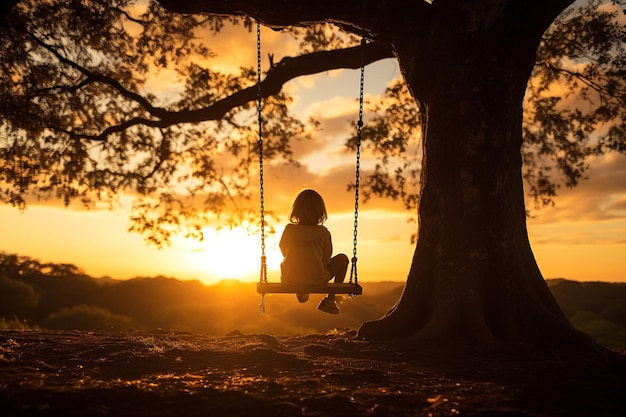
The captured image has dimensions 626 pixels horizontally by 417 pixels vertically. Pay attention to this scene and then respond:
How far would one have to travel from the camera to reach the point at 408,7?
31.0 feet

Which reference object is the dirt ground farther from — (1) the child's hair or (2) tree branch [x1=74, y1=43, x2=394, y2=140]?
(2) tree branch [x1=74, y1=43, x2=394, y2=140]

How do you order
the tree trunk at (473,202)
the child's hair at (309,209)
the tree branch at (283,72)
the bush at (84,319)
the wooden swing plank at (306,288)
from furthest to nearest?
the bush at (84,319) → the tree branch at (283,72) → the child's hair at (309,209) → the tree trunk at (473,202) → the wooden swing plank at (306,288)

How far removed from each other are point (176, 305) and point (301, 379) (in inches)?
800

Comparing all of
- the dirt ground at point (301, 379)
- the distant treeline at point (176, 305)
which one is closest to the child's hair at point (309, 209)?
the dirt ground at point (301, 379)

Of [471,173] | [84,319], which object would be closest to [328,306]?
[471,173]

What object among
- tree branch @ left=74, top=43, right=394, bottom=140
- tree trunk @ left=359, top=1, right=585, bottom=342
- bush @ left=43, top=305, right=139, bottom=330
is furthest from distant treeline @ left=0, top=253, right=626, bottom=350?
tree trunk @ left=359, top=1, right=585, bottom=342

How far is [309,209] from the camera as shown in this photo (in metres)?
9.12

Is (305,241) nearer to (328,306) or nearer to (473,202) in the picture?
(328,306)

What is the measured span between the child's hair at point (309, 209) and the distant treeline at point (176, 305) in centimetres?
1224

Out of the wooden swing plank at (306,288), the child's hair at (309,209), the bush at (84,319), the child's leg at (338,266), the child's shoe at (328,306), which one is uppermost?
the child's hair at (309,209)

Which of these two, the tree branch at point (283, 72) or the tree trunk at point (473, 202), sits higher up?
the tree branch at point (283, 72)

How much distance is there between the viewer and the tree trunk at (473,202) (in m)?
8.60

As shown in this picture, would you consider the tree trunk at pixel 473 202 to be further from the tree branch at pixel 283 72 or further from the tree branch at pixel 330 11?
the tree branch at pixel 283 72

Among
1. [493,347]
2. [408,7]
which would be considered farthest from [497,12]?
[493,347]
